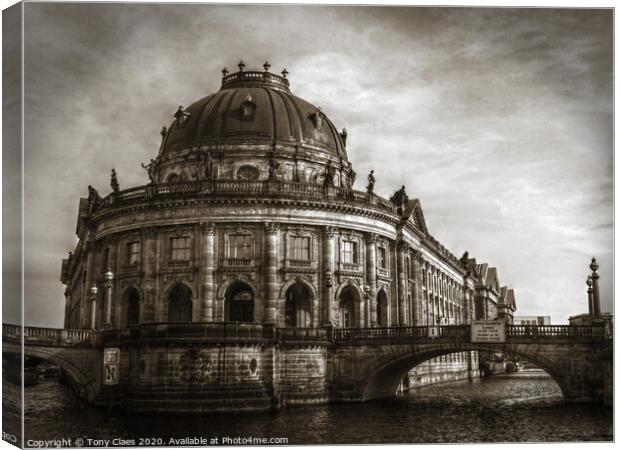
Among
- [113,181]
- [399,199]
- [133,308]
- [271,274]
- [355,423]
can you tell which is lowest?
[355,423]

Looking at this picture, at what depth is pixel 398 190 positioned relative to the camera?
53438mm

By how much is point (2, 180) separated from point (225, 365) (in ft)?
52.3

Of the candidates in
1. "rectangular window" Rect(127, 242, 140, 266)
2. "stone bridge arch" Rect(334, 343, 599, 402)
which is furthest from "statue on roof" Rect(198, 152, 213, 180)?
"stone bridge arch" Rect(334, 343, 599, 402)

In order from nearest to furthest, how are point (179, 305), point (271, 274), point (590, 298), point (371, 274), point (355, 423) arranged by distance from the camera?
1. point (355, 423)
2. point (590, 298)
3. point (271, 274)
4. point (179, 305)
5. point (371, 274)

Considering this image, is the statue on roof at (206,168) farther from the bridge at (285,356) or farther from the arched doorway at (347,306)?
the bridge at (285,356)

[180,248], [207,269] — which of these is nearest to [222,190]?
[180,248]

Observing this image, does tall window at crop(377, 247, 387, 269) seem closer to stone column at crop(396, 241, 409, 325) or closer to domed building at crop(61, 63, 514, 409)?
domed building at crop(61, 63, 514, 409)

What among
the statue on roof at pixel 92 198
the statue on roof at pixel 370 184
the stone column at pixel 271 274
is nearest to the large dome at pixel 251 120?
the statue on roof at pixel 370 184

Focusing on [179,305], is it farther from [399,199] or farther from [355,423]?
[355,423]

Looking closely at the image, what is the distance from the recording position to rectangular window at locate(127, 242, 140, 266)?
160ft

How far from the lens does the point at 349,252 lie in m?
50.7

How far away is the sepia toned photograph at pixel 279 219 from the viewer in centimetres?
2723

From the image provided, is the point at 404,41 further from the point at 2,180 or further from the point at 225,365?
the point at 225,365

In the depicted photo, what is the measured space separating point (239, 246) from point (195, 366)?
1136 centimetres
